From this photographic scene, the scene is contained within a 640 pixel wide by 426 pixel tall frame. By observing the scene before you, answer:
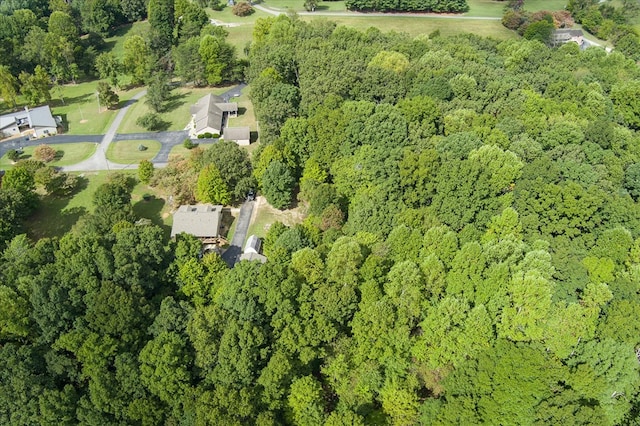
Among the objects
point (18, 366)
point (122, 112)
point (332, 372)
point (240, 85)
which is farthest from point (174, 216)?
point (240, 85)

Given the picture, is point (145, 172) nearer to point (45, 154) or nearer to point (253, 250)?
point (45, 154)

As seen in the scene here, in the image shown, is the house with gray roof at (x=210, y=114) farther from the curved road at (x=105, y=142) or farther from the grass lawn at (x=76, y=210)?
the grass lawn at (x=76, y=210)

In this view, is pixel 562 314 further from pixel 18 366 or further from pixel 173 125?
pixel 173 125

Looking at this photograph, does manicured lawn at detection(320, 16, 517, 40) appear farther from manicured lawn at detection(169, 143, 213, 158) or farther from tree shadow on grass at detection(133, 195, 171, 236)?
tree shadow on grass at detection(133, 195, 171, 236)

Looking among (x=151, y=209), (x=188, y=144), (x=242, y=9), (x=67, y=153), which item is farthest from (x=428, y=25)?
(x=67, y=153)

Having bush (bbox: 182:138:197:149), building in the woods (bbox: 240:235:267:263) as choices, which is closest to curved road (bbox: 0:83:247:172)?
bush (bbox: 182:138:197:149)
